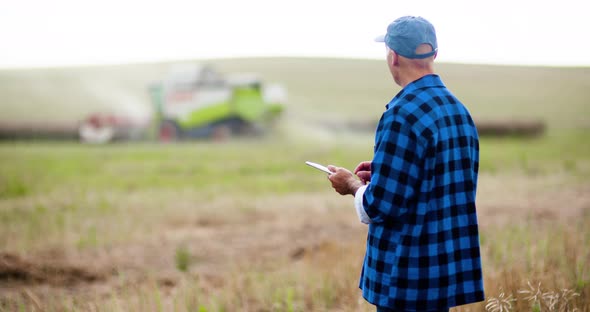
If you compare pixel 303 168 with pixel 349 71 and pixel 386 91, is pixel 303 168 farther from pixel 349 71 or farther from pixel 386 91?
pixel 349 71

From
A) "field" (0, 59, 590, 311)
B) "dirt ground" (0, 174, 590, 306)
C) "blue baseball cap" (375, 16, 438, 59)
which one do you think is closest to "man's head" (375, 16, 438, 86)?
"blue baseball cap" (375, 16, 438, 59)

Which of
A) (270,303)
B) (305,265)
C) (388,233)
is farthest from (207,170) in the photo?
(388,233)

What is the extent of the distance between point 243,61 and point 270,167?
39.7 meters

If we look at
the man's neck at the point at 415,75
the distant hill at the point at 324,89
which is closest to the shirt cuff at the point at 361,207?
the man's neck at the point at 415,75

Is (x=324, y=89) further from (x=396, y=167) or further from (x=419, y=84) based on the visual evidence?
(x=396, y=167)

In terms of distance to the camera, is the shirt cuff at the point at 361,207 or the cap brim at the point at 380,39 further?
the cap brim at the point at 380,39

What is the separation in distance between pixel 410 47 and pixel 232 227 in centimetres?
618

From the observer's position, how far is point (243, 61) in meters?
53.2

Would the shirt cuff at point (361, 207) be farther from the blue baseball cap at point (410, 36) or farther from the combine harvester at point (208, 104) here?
the combine harvester at point (208, 104)

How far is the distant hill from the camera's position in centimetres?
3152

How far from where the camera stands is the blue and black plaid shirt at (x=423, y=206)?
7.10 ft

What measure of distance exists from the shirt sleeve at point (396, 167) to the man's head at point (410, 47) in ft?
0.78

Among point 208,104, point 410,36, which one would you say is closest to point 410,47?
point 410,36

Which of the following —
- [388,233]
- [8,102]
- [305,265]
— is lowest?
[8,102]
